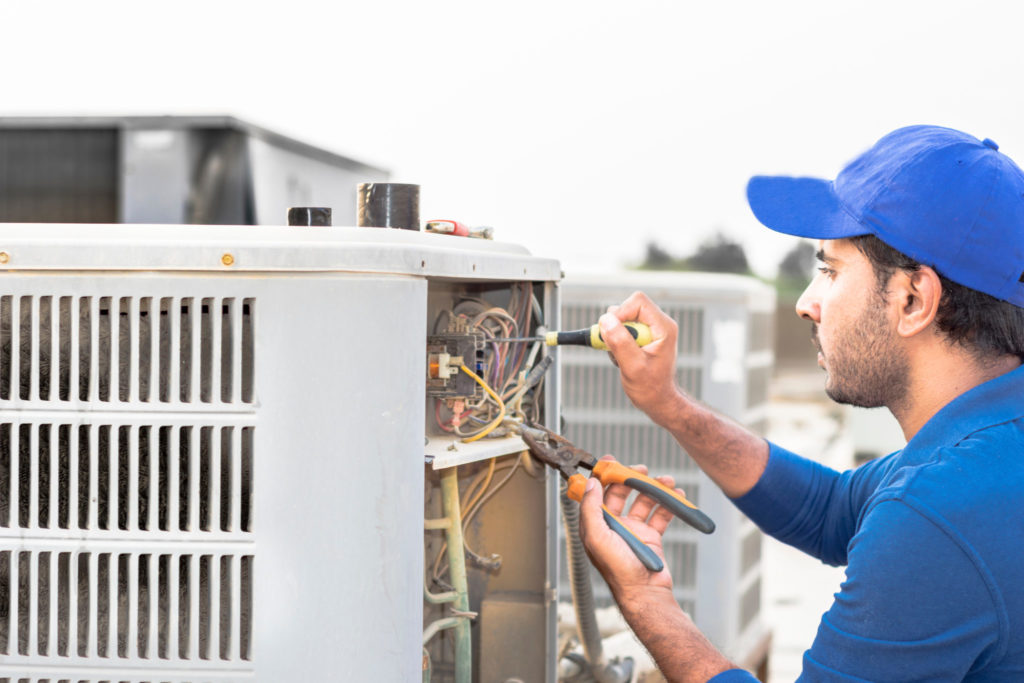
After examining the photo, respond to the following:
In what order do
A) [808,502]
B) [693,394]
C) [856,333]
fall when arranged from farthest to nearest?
[693,394] < [808,502] < [856,333]

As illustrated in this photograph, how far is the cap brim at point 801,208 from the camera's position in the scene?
1423 mm

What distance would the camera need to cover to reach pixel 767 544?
21.9 feet

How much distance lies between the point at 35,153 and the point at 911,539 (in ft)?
18.3

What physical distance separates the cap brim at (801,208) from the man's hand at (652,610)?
48 cm

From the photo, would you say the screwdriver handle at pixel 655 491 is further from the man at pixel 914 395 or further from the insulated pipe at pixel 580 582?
the insulated pipe at pixel 580 582

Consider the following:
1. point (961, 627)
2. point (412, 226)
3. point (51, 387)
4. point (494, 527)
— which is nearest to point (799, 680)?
point (961, 627)

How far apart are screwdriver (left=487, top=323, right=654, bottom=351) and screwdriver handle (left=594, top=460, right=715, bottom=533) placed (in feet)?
0.60

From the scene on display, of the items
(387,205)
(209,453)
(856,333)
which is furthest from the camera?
(856,333)

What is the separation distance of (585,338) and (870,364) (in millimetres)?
396

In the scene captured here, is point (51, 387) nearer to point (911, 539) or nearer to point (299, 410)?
point (299, 410)

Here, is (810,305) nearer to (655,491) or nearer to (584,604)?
(655,491)

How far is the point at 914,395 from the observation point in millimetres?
1428

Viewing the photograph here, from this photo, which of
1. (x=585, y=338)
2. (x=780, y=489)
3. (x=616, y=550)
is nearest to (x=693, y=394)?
(x=780, y=489)

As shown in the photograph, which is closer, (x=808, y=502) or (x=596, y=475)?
(x=596, y=475)
